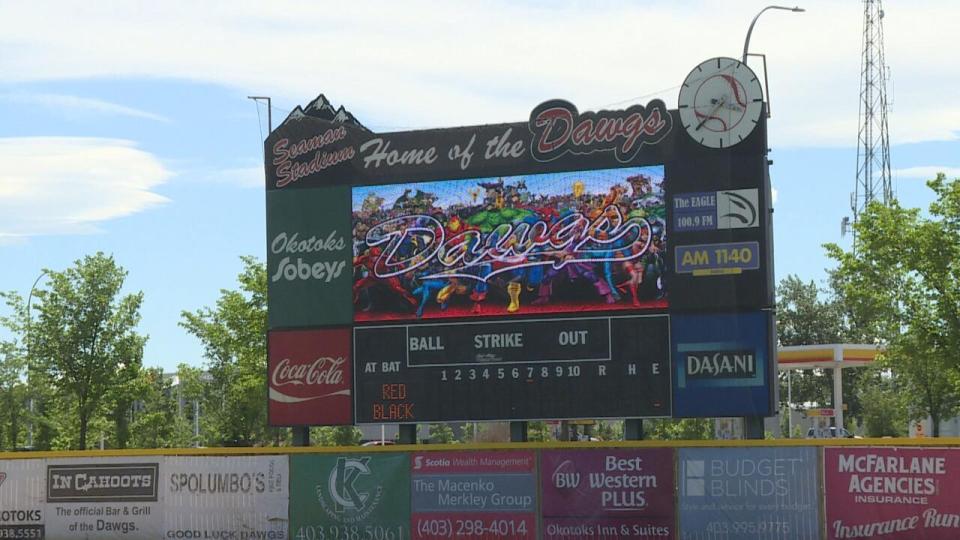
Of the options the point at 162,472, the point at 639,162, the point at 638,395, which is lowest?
the point at 162,472

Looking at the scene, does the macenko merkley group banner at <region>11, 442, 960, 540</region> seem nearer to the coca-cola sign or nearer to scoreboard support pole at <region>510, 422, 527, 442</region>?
the coca-cola sign

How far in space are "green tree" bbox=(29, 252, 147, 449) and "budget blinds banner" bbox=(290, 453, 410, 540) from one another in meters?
23.7

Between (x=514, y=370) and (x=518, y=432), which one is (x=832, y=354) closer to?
(x=518, y=432)

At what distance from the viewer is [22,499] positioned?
80.1 feet

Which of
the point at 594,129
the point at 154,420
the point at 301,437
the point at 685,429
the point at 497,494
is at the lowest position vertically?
the point at 685,429

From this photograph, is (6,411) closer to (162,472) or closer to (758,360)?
(162,472)

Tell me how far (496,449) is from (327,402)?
358 cm

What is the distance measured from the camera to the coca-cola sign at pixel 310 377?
23.1 metres

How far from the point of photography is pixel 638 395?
71.0ft

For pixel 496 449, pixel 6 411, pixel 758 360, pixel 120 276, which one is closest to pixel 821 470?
pixel 758 360

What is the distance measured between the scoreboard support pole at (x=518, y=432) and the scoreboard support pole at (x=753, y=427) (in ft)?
13.2

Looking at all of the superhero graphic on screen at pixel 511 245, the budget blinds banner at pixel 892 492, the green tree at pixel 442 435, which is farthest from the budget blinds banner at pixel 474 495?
the green tree at pixel 442 435

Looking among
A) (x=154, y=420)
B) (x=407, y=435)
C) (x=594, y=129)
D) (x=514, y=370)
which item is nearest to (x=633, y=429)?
(x=514, y=370)

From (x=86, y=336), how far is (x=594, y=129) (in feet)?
93.1
